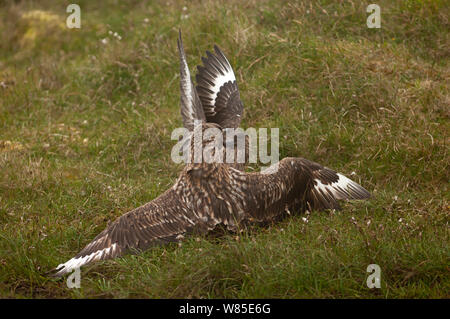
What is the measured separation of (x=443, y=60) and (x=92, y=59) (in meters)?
4.73

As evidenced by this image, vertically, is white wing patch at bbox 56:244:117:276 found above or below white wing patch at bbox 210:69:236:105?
below

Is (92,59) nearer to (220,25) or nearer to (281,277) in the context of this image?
(220,25)

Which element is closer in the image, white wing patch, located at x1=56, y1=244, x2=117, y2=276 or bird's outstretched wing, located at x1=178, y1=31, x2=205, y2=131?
white wing patch, located at x1=56, y1=244, x2=117, y2=276

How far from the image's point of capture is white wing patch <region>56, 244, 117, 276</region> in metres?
4.18

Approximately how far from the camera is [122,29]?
8602mm

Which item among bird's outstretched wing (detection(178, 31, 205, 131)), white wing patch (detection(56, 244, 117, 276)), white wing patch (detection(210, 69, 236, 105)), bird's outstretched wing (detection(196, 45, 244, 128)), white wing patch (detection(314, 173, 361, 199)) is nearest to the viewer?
white wing patch (detection(56, 244, 117, 276))

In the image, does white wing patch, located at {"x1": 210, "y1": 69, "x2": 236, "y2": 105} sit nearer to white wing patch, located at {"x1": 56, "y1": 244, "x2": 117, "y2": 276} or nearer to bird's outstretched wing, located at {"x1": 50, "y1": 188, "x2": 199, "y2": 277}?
bird's outstretched wing, located at {"x1": 50, "y1": 188, "x2": 199, "y2": 277}

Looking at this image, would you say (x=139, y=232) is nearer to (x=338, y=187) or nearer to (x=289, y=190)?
(x=289, y=190)

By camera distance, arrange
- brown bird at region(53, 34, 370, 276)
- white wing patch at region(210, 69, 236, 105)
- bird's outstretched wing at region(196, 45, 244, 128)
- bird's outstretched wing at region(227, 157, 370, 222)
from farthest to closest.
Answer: white wing patch at region(210, 69, 236, 105)
bird's outstretched wing at region(196, 45, 244, 128)
bird's outstretched wing at region(227, 157, 370, 222)
brown bird at region(53, 34, 370, 276)

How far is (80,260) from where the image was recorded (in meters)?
4.26

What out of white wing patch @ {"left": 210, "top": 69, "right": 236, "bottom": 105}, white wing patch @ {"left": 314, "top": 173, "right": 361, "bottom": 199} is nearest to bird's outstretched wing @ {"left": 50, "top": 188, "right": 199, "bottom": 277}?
white wing patch @ {"left": 314, "top": 173, "right": 361, "bottom": 199}

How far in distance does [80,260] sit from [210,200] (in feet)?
3.72

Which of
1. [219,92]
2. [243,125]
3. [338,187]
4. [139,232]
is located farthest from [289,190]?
[243,125]

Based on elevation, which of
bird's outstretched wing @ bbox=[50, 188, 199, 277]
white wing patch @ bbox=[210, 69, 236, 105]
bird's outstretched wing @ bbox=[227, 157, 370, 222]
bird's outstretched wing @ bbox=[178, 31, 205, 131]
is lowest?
bird's outstretched wing @ bbox=[50, 188, 199, 277]
